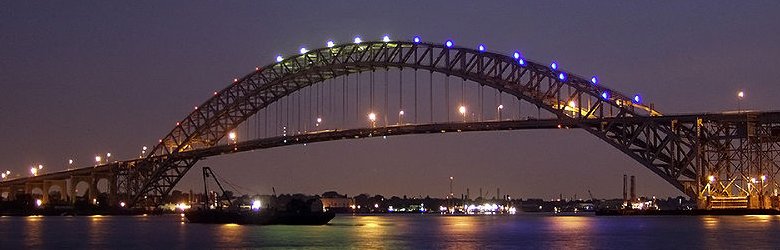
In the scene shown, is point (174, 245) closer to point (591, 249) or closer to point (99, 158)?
point (591, 249)

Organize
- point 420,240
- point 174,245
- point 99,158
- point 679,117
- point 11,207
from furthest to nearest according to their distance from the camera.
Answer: point 11,207 < point 99,158 < point 679,117 < point 420,240 < point 174,245

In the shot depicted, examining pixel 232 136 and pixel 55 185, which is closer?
pixel 232 136

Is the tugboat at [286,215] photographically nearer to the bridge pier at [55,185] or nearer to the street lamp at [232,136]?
the street lamp at [232,136]

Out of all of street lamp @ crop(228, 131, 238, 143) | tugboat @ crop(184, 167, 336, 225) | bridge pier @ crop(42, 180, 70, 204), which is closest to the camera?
tugboat @ crop(184, 167, 336, 225)

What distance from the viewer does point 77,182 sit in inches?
5389

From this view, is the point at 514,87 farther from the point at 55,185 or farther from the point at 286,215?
the point at 55,185

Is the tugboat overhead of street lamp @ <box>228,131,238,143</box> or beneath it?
beneath

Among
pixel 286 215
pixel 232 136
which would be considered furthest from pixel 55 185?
pixel 286 215

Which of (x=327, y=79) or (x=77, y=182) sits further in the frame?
(x=77, y=182)

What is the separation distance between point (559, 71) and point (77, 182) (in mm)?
71331

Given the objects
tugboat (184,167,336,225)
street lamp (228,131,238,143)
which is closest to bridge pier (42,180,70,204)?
street lamp (228,131,238,143)

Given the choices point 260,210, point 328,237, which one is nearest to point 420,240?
point 328,237

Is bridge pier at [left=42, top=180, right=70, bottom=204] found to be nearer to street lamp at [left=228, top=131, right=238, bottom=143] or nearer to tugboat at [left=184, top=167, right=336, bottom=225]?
street lamp at [left=228, top=131, right=238, bottom=143]

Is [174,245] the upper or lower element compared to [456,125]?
lower
